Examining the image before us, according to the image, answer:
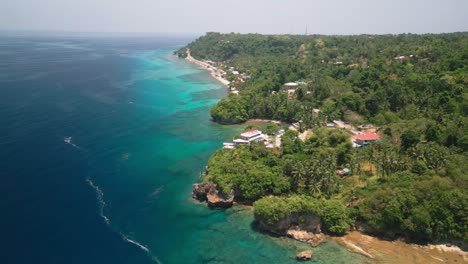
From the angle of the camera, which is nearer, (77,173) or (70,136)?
(77,173)

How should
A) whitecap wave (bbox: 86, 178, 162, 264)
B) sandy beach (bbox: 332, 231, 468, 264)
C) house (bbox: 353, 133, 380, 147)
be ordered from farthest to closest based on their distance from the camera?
1. house (bbox: 353, 133, 380, 147)
2. whitecap wave (bbox: 86, 178, 162, 264)
3. sandy beach (bbox: 332, 231, 468, 264)

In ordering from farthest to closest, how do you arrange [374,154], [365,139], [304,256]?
[365,139] < [374,154] < [304,256]

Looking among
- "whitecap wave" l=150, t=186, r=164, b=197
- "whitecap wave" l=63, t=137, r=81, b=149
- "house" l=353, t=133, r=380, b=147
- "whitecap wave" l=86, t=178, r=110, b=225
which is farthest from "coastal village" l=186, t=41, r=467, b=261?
"whitecap wave" l=63, t=137, r=81, b=149

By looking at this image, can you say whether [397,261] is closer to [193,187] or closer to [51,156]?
[193,187]

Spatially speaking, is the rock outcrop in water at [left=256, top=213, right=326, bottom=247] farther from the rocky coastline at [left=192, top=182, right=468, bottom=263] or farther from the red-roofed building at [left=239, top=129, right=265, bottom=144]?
the red-roofed building at [left=239, top=129, right=265, bottom=144]

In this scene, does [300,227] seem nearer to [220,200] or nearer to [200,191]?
[220,200]

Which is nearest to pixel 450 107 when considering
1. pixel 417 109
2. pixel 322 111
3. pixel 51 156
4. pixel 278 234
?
pixel 417 109

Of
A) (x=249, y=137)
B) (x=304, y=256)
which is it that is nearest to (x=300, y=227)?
(x=304, y=256)
